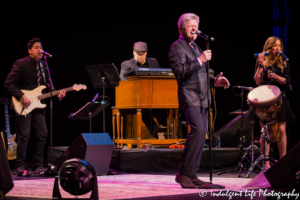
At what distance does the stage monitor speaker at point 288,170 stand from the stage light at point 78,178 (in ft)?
5.01

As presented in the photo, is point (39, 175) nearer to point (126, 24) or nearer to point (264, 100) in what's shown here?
point (264, 100)

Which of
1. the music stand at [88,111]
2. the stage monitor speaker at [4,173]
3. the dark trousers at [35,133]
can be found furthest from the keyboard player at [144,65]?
the stage monitor speaker at [4,173]

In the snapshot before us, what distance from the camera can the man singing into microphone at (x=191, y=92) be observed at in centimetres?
414

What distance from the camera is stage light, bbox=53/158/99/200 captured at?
10.7 ft

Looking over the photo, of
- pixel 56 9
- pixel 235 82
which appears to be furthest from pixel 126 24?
pixel 235 82

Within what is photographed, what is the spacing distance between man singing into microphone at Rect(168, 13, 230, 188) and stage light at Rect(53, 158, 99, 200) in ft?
3.94

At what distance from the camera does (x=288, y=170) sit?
10.8 feet

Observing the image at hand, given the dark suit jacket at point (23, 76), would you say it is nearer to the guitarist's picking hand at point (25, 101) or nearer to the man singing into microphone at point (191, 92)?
the guitarist's picking hand at point (25, 101)

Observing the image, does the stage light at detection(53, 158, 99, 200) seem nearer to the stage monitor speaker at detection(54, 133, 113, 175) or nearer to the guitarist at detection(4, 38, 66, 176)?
the stage monitor speaker at detection(54, 133, 113, 175)

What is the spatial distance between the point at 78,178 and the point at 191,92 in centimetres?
157

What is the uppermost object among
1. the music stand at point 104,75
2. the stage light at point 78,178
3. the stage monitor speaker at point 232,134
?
the music stand at point 104,75

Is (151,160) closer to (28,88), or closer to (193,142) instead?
(28,88)

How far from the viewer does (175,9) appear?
8805 mm

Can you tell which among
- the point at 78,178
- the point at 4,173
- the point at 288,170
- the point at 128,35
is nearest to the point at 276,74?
the point at 288,170
